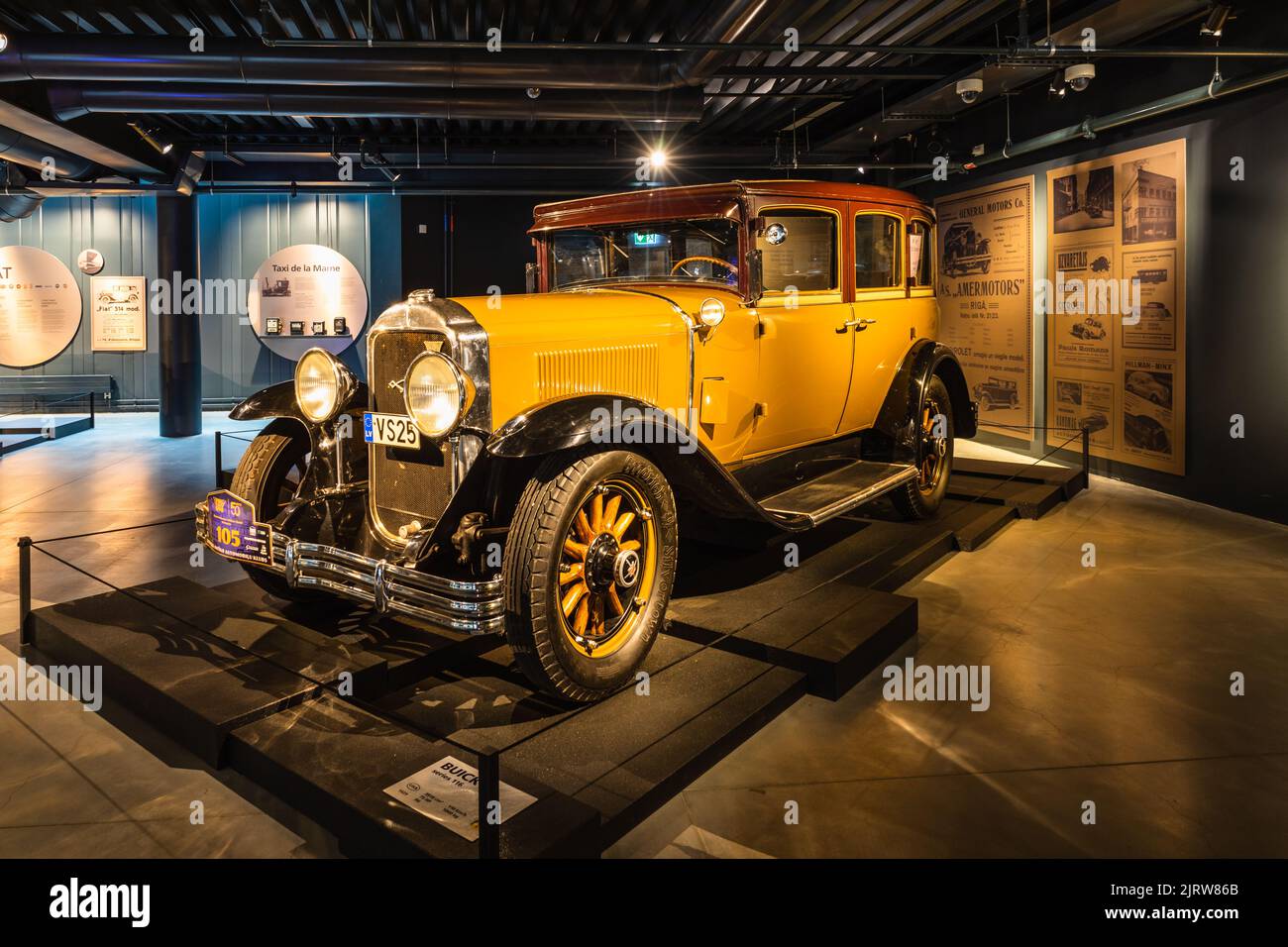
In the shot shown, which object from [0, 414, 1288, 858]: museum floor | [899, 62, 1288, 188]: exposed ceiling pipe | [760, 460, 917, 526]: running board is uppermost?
[899, 62, 1288, 188]: exposed ceiling pipe

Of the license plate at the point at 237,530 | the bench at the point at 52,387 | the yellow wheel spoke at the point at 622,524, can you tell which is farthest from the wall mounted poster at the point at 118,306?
the yellow wheel spoke at the point at 622,524

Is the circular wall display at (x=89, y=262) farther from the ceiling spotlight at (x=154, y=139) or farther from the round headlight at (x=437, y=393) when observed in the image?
the round headlight at (x=437, y=393)

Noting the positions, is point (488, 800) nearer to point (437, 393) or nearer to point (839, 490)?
point (437, 393)

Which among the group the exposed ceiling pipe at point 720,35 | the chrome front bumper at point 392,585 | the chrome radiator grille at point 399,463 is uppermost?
the exposed ceiling pipe at point 720,35

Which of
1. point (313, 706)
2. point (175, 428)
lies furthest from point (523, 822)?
point (175, 428)

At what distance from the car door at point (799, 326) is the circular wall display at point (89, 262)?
36.3 feet

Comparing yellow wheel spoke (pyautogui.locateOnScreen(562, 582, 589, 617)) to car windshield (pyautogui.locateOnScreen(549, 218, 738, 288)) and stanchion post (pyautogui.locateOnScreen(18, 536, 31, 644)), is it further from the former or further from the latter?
stanchion post (pyautogui.locateOnScreen(18, 536, 31, 644))

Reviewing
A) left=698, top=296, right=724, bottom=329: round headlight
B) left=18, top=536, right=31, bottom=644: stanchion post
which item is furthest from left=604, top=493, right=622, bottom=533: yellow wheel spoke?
left=18, top=536, right=31, bottom=644: stanchion post

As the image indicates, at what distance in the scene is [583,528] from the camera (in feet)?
9.79

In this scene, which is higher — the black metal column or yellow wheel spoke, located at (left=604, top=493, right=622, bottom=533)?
the black metal column

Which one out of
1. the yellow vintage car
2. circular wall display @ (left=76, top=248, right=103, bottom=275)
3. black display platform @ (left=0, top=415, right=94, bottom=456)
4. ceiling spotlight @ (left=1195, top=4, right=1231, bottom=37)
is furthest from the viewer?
circular wall display @ (left=76, top=248, right=103, bottom=275)

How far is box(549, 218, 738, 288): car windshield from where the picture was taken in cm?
406

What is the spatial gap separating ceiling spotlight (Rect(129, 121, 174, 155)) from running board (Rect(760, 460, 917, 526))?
775 cm

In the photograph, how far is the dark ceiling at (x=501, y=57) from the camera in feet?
19.5
